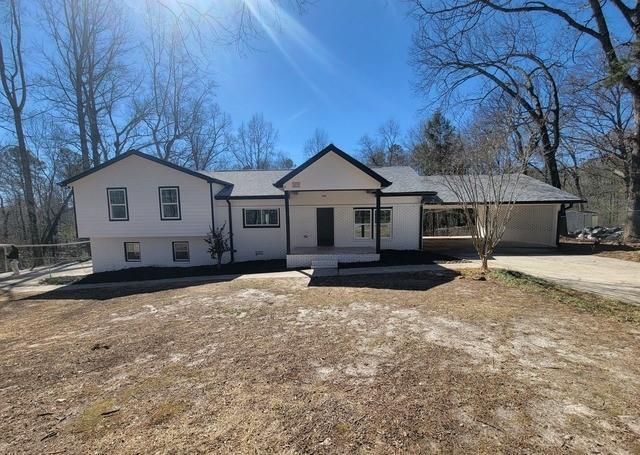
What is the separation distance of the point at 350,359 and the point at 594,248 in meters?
16.5

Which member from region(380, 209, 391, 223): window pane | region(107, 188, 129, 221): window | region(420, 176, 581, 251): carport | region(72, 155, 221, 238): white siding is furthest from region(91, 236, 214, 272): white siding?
Answer: region(420, 176, 581, 251): carport

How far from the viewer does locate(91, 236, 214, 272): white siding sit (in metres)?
14.9

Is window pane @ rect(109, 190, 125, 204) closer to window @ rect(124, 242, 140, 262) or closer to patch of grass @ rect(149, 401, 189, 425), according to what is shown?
window @ rect(124, 242, 140, 262)

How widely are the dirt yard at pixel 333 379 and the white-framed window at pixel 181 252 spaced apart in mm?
7935

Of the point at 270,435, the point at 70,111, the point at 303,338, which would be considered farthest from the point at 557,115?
the point at 70,111

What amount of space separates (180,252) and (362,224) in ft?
29.5

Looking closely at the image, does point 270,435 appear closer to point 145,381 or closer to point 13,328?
point 145,381

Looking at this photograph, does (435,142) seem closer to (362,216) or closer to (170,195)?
(362,216)

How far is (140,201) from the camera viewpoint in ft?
46.7

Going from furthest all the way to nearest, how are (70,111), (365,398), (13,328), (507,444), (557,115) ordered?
(70,111) → (557,115) → (13,328) → (365,398) → (507,444)

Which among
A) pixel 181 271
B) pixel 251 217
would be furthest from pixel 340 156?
pixel 181 271

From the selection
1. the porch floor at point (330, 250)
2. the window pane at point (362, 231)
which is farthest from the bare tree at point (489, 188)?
the porch floor at point (330, 250)

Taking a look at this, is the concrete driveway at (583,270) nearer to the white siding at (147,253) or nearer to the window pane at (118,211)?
the white siding at (147,253)

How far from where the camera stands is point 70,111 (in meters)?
22.6
